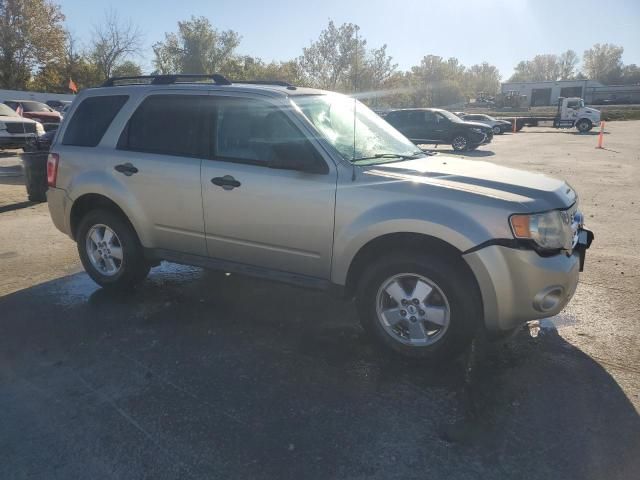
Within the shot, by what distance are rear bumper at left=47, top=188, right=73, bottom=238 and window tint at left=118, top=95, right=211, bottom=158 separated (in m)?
0.86

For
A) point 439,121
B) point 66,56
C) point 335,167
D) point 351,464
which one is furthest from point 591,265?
point 66,56

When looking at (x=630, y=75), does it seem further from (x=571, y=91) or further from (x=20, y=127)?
(x=20, y=127)

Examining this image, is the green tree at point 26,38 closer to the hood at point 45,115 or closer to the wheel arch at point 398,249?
the hood at point 45,115

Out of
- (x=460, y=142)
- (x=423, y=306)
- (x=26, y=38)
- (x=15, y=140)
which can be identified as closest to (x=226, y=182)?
Result: (x=423, y=306)

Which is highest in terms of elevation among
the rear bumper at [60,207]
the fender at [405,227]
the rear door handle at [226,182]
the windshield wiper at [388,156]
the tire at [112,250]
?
the windshield wiper at [388,156]

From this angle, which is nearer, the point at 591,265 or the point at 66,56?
the point at 591,265

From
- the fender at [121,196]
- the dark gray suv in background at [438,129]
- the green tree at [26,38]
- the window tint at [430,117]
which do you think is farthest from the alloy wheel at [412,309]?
the green tree at [26,38]

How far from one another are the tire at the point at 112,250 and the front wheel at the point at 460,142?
59.2 ft

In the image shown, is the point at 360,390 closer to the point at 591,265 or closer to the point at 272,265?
the point at 272,265

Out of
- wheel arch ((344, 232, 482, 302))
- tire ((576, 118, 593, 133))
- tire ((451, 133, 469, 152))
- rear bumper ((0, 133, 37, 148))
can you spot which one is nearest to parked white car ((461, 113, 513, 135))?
tire ((576, 118, 593, 133))

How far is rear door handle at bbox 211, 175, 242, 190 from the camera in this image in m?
4.00

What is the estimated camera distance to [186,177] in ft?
13.9

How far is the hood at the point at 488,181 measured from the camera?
10.8 ft

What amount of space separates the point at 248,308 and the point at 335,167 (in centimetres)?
162
